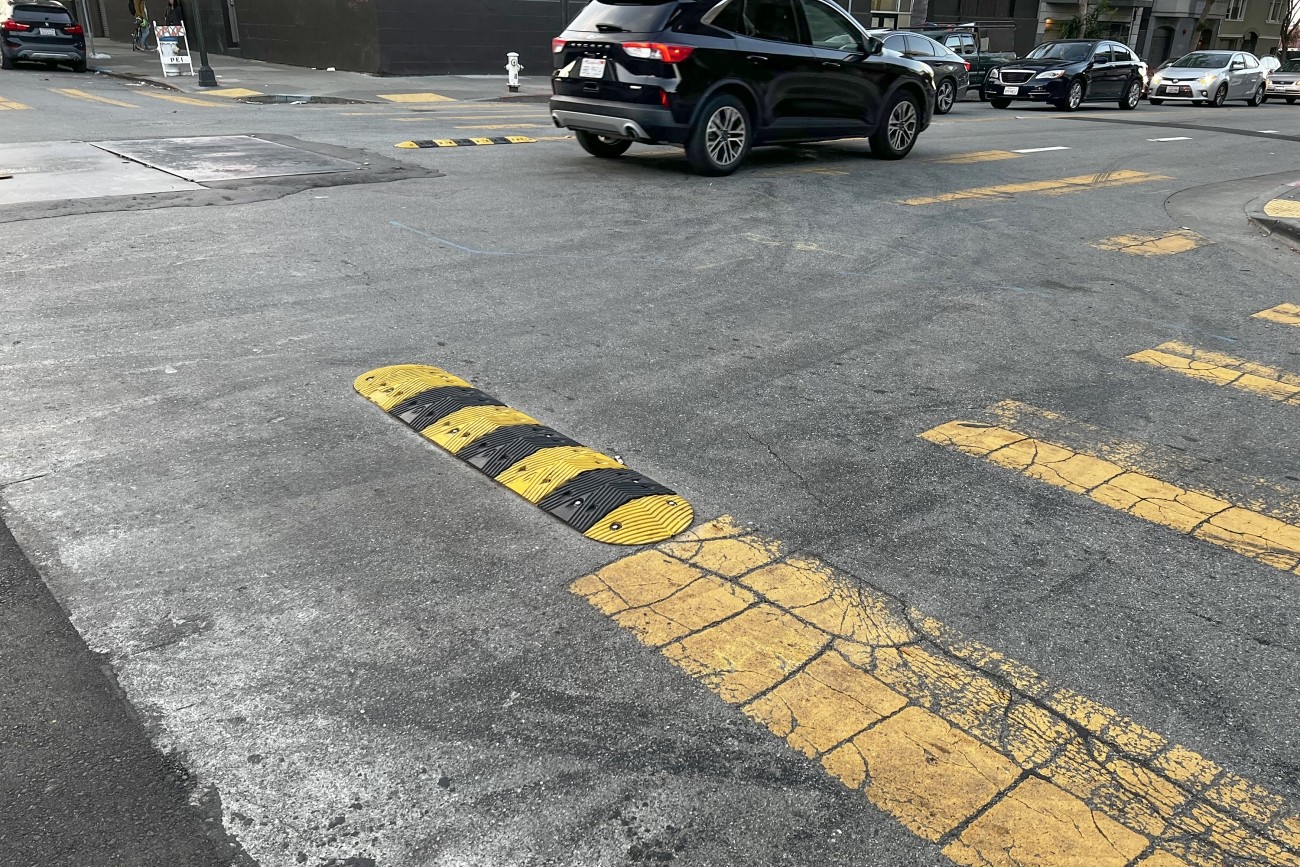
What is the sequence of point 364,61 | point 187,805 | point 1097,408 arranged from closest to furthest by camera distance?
point 187,805 → point 1097,408 → point 364,61

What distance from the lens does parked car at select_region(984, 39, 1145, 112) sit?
24750mm

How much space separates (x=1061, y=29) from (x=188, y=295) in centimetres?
4720

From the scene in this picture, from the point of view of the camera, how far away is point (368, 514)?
390cm

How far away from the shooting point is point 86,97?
19.1 metres

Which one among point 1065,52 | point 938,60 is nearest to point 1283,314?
point 938,60

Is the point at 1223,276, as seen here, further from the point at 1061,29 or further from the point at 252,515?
the point at 1061,29

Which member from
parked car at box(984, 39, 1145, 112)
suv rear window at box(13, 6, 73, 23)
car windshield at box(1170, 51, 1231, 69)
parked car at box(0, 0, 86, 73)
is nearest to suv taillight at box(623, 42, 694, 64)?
parked car at box(984, 39, 1145, 112)

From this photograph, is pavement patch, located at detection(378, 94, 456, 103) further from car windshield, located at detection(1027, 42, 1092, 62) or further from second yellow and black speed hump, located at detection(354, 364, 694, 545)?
second yellow and black speed hump, located at detection(354, 364, 694, 545)

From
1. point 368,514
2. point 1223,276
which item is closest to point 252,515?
point 368,514

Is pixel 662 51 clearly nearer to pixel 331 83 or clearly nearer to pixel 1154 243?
pixel 1154 243

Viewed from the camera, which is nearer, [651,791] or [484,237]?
[651,791]

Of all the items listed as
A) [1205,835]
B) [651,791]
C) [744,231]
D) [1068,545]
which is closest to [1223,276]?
[744,231]

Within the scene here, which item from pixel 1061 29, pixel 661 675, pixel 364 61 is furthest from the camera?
pixel 1061 29

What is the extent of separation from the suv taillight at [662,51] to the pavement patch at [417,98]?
39.2 feet
